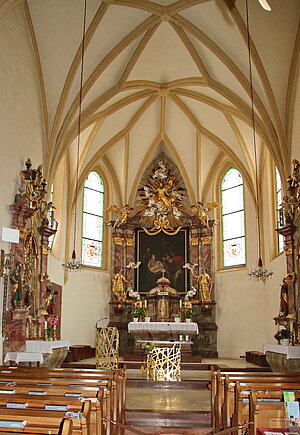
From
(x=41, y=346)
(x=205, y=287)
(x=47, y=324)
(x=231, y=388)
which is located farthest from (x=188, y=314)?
(x=231, y=388)

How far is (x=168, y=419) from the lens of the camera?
337 inches

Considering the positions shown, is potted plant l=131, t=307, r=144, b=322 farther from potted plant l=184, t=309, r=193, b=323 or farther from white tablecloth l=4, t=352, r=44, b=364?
white tablecloth l=4, t=352, r=44, b=364

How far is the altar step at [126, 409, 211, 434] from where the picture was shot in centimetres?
843

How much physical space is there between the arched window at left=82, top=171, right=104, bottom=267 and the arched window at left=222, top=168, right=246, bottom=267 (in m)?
5.16

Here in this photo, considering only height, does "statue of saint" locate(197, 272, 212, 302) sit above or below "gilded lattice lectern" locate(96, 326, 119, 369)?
above

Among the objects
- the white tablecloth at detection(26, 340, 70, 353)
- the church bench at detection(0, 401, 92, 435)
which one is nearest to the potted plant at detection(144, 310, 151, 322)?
the white tablecloth at detection(26, 340, 70, 353)

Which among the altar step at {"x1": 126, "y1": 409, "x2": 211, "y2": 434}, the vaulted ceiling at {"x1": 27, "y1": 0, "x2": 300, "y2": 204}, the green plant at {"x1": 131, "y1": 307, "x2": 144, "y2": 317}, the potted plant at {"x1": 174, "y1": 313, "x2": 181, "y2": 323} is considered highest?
the vaulted ceiling at {"x1": 27, "y1": 0, "x2": 300, "y2": 204}

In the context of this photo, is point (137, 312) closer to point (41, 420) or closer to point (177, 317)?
point (177, 317)

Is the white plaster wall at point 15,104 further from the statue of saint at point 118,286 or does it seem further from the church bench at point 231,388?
the statue of saint at point 118,286

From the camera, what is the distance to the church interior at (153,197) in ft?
37.3

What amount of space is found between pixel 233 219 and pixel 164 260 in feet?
10.9

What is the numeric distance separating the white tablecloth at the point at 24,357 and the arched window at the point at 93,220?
904 centimetres

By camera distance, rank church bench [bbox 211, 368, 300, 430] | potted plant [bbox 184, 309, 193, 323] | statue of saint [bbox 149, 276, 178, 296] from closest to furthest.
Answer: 1. church bench [bbox 211, 368, 300, 430]
2. potted plant [bbox 184, 309, 193, 323]
3. statue of saint [bbox 149, 276, 178, 296]

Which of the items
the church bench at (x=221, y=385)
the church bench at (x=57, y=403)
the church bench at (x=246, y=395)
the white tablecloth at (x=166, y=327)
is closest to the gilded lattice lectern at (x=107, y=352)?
the white tablecloth at (x=166, y=327)
